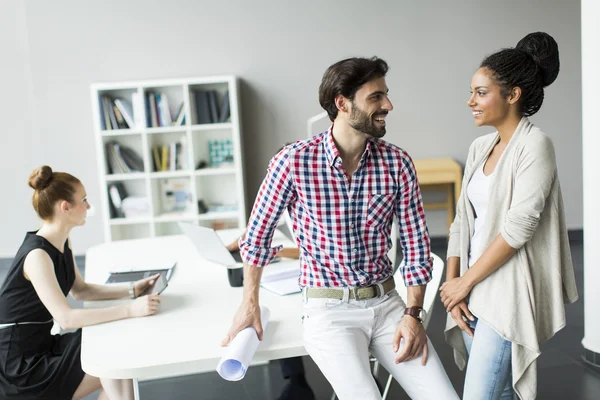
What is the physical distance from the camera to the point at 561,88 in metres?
5.89

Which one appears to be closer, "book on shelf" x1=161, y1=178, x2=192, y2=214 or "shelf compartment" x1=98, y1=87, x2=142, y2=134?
"shelf compartment" x1=98, y1=87, x2=142, y2=134

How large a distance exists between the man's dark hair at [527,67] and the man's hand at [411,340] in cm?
75

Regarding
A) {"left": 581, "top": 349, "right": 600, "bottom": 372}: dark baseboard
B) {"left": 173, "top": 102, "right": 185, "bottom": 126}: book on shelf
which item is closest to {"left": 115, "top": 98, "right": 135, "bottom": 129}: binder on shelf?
{"left": 173, "top": 102, "right": 185, "bottom": 126}: book on shelf

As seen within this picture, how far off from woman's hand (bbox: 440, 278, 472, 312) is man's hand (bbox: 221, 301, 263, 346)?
603mm

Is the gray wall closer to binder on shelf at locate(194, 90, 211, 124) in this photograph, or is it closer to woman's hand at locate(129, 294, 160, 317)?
binder on shelf at locate(194, 90, 211, 124)

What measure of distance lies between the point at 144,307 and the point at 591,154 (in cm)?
222

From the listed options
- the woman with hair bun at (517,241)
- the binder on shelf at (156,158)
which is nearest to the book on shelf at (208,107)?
the binder on shelf at (156,158)

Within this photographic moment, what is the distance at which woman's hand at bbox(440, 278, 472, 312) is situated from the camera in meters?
2.02

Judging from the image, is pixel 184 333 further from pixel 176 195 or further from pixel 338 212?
pixel 176 195

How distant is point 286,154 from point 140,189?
4.04 metres

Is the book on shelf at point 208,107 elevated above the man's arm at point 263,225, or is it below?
above

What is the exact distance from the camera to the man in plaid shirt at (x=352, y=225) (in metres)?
2.02

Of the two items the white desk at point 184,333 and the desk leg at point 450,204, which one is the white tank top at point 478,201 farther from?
the desk leg at point 450,204

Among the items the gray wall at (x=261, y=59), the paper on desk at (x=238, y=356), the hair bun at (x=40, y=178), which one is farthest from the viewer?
the gray wall at (x=261, y=59)
